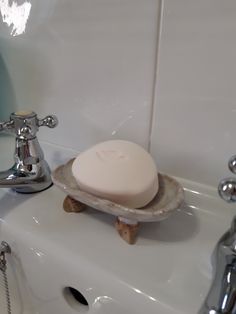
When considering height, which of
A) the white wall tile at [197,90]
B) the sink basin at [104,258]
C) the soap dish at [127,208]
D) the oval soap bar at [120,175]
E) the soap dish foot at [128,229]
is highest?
the white wall tile at [197,90]

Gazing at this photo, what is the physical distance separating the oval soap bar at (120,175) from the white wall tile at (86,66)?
86mm

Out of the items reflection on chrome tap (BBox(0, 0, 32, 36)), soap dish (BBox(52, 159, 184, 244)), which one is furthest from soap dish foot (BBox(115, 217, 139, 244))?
reflection on chrome tap (BBox(0, 0, 32, 36))

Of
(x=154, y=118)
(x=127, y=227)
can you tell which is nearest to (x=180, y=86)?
(x=154, y=118)

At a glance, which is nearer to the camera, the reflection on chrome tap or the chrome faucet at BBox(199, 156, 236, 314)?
the chrome faucet at BBox(199, 156, 236, 314)

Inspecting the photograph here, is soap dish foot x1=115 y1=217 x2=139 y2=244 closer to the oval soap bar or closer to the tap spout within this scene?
the oval soap bar

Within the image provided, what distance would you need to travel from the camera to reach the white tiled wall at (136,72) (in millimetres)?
310

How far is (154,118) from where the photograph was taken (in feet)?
1.20

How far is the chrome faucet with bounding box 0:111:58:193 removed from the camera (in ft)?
1.20

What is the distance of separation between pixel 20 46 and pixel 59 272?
13.4 inches

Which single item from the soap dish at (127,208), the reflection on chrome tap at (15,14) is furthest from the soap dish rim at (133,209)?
the reflection on chrome tap at (15,14)

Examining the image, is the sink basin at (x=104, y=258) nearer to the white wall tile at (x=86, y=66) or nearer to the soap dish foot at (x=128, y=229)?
the soap dish foot at (x=128, y=229)

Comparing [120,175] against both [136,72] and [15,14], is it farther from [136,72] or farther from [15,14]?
[15,14]

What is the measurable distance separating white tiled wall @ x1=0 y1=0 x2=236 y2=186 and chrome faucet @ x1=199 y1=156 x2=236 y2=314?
0.11 meters

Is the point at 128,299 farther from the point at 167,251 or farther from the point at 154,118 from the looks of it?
the point at 154,118
